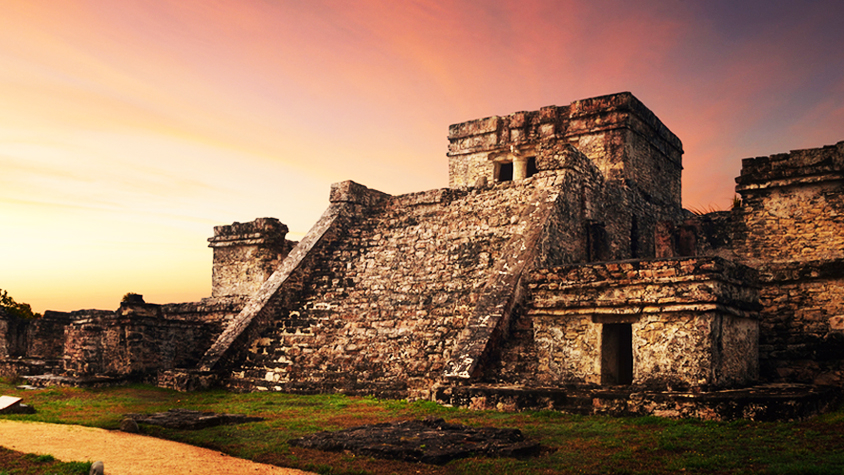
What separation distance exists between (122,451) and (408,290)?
6.54 m

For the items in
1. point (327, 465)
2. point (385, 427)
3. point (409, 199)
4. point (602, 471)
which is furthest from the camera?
point (409, 199)

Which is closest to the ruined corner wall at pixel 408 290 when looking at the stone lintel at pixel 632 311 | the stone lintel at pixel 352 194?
the stone lintel at pixel 352 194

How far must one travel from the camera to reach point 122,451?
6668 mm

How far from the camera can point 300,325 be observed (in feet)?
42.0

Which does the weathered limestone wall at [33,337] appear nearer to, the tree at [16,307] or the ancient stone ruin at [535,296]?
the ancient stone ruin at [535,296]

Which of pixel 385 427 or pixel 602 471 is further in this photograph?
pixel 385 427

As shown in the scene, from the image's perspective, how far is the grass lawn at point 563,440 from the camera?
203 inches

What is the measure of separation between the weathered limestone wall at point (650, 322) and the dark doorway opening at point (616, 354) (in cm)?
2

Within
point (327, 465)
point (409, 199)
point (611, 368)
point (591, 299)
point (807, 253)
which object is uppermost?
point (409, 199)

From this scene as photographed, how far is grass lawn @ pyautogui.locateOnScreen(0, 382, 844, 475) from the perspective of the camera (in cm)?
516

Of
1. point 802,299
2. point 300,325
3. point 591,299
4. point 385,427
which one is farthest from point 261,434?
point 802,299

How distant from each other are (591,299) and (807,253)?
7390mm

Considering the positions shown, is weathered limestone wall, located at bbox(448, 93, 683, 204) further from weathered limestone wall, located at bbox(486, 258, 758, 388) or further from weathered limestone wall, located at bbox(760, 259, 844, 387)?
weathered limestone wall, located at bbox(486, 258, 758, 388)

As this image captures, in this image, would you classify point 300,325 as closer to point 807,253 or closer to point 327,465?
point 327,465
